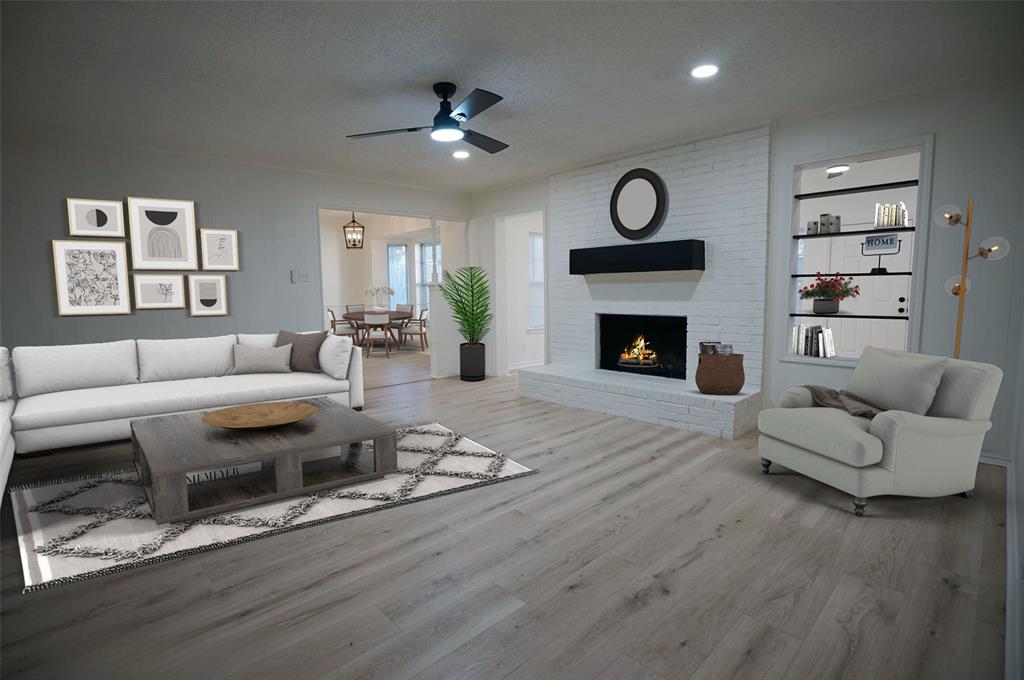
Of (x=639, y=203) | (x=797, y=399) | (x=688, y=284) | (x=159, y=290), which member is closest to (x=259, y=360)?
(x=159, y=290)

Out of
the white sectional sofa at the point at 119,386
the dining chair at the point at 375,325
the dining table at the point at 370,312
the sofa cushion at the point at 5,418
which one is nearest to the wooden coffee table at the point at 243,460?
the white sectional sofa at the point at 119,386

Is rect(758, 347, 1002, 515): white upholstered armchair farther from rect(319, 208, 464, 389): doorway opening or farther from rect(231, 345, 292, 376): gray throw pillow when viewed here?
rect(319, 208, 464, 389): doorway opening

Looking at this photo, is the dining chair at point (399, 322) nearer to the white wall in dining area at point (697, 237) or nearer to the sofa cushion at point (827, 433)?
the white wall in dining area at point (697, 237)

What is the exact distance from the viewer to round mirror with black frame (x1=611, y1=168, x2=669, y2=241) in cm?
499

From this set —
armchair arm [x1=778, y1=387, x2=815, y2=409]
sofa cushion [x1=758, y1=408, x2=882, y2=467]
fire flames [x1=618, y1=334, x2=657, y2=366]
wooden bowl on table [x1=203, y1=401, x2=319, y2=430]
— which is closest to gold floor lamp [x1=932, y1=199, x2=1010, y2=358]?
armchair arm [x1=778, y1=387, x2=815, y2=409]

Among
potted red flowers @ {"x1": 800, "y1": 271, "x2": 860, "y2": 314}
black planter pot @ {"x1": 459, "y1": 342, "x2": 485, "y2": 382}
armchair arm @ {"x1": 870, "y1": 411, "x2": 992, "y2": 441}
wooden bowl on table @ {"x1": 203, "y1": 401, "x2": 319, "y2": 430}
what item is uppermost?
potted red flowers @ {"x1": 800, "y1": 271, "x2": 860, "y2": 314}

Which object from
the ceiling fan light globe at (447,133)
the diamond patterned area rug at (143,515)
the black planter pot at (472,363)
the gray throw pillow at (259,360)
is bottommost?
the diamond patterned area rug at (143,515)

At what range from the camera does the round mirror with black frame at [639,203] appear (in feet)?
16.4

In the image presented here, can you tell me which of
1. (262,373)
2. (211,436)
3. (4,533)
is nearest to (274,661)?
(211,436)

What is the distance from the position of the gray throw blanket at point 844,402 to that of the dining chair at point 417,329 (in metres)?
7.71

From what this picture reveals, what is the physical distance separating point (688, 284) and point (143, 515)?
4.36 meters

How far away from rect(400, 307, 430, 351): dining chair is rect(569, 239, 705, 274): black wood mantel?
516 centimetres

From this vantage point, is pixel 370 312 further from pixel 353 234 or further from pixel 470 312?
pixel 470 312

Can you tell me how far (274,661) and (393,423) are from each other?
9.76 feet
